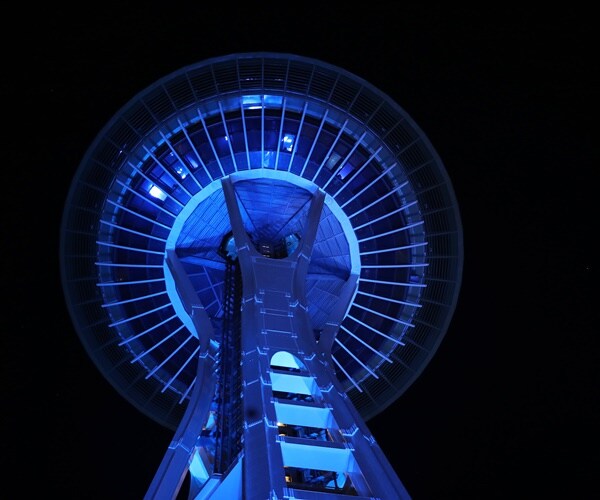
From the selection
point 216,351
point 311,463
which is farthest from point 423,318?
point 311,463

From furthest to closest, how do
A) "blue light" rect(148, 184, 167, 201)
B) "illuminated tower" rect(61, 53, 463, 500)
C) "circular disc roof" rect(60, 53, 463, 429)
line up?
"blue light" rect(148, 184, 167, 201) < "circular disc roof" rect(60, 53, 463, 429) < "illuminated tower" rect(61, 53, 463, 500)

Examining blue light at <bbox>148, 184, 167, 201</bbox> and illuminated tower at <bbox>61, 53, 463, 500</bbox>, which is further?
blue light at <bbox>148, 184, 167, 201</bbox>

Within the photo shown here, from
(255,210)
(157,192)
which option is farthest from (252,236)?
(157,192)

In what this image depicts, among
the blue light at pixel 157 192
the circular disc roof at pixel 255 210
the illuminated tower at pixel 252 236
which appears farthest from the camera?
the blue light at pixel 157 192

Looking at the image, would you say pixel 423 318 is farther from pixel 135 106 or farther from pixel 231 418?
pixel 135 106

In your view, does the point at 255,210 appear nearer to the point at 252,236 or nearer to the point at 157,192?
the point at 252,236

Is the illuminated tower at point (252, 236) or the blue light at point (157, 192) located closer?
the illuminated tower at point (252, 236)

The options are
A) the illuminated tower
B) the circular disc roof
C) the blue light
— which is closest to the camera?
the illuminated tower
